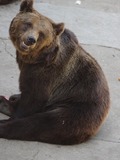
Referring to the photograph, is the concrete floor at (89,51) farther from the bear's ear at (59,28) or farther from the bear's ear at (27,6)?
the bear's ear at (27,6)

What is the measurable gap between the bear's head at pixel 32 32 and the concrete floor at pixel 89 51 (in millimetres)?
954

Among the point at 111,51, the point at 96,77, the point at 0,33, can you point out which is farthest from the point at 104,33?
the point at 96,77

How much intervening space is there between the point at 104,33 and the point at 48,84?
3.22 metres

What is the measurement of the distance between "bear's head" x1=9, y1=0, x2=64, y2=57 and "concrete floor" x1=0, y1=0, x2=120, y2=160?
0.95 m

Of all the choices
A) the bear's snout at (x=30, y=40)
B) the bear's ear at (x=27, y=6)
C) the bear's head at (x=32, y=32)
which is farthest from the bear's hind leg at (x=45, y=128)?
the bear's ear at (x=27, y=6)

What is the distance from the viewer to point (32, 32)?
16.5 ft

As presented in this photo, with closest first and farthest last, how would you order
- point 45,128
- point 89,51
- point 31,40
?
1. point 31,40
2. point 45,128
3. point 89,51

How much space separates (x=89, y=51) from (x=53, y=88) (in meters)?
2.31

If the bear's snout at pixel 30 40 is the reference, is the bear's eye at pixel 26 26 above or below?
above

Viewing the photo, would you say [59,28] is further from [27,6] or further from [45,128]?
[45,128]

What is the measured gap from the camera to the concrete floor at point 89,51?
5332 mm

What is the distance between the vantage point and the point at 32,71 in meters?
5.36

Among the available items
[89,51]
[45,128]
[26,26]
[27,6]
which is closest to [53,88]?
[45,128]

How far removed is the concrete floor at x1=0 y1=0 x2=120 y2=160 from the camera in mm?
5332
